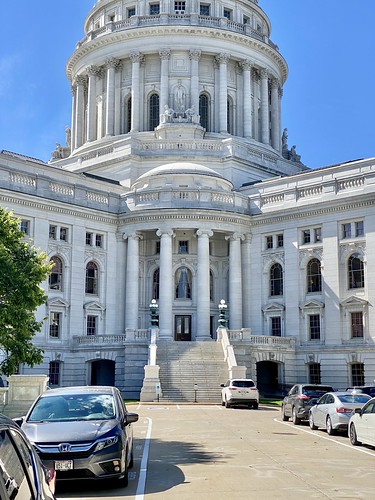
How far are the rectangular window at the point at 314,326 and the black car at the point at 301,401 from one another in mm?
24978

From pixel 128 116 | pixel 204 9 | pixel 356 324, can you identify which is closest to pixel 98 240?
pixel 356 324

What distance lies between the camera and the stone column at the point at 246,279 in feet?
Result: 201

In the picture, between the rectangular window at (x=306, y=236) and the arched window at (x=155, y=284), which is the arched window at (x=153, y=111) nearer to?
the arched window at (x=155, y=284)

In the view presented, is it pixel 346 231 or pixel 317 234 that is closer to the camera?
pixel 346 231

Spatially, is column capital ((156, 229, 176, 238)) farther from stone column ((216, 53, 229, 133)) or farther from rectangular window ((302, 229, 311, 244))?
stone column ((216, 53, 229, 133))

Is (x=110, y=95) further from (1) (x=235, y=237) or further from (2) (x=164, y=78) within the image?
(1) (x=235, y=237)

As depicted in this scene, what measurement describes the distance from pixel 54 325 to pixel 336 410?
35.2 meters

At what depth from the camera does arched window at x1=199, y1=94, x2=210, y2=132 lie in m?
81.6

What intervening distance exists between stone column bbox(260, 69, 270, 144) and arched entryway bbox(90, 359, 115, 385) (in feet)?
120

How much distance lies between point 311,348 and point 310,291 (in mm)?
4540

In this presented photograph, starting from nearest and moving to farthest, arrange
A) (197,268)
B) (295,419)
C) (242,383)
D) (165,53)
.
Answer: (295,419) < (242,383) < (197,268) < (165,53)

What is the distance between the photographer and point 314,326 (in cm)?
5775

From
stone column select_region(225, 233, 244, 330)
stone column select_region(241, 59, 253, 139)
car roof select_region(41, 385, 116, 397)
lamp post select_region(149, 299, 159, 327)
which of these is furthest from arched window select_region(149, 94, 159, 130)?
car roof select_region(41, 385, 116, 397)

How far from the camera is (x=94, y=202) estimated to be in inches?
2393
